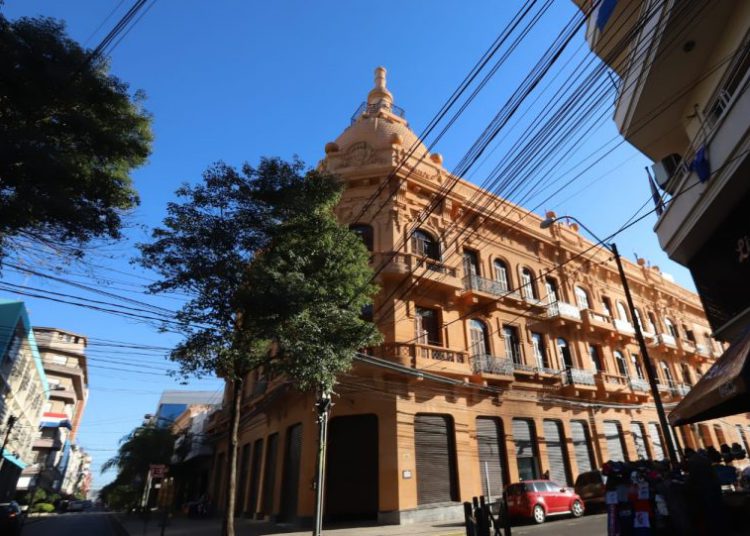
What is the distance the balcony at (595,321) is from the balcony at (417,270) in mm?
9177

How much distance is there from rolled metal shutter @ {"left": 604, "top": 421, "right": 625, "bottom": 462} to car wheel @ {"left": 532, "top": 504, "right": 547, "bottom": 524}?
10304 millimetres

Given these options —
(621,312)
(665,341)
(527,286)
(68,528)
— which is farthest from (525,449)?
(68,528)

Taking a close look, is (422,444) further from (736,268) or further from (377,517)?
(736,268)

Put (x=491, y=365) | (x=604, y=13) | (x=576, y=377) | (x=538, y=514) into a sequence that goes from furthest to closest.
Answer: (x=576, y=377)
(x=491, y=365)
(x=538, y=514)
(x=604, y=13)

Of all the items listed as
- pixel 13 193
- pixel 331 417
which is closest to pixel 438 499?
pixel 331 417

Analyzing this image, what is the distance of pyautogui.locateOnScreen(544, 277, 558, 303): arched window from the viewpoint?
23391 millimetres

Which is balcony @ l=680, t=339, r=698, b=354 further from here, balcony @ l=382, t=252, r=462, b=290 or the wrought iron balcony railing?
balcony @ l=382, t=252, r=462, b=290

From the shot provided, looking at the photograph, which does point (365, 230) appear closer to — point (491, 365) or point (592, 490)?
point (491, 365)

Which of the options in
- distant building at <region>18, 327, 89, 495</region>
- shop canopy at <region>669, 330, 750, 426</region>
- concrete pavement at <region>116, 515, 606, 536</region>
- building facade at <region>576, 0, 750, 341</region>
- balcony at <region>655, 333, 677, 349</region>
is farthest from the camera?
distant building at <region>18, 327, 89, 495</region>

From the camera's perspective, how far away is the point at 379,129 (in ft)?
73.8

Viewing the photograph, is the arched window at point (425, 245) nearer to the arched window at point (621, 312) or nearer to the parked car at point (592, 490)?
the parked car at point (592, 490)

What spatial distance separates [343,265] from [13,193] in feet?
26.1

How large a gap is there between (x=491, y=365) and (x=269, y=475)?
11525 millimetres

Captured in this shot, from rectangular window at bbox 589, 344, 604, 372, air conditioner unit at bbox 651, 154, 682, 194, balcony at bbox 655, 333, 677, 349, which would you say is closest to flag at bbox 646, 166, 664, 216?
air conditioner unit at bbox 651, 154, 682, 194
